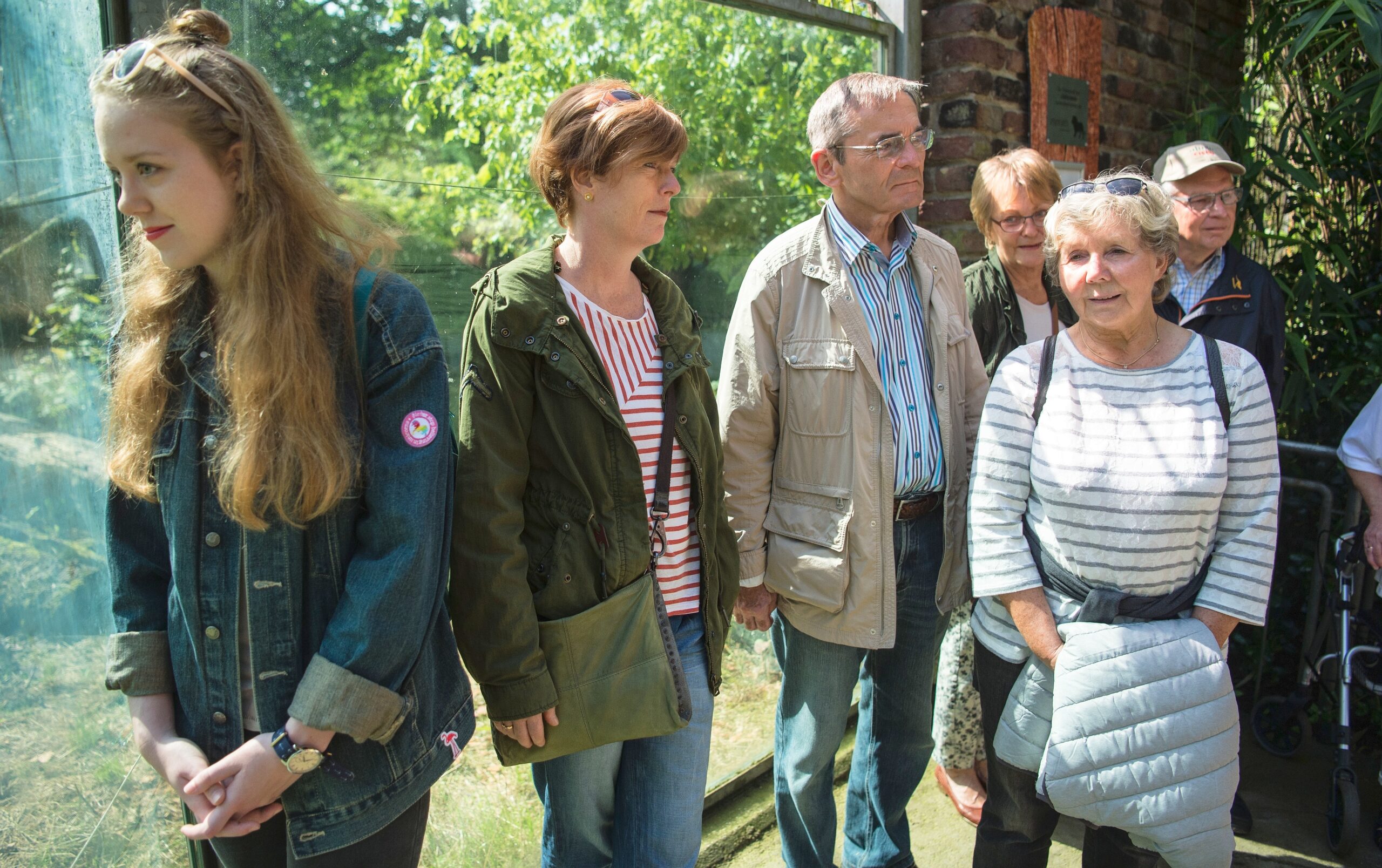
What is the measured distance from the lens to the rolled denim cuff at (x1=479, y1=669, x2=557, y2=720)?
1780 millimetres

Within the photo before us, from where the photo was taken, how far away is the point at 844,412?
239 cm

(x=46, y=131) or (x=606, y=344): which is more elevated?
(x=46, y=131)

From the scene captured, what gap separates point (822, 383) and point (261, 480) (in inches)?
52.8

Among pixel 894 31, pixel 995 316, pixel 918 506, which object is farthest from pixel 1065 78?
pixel 918 506

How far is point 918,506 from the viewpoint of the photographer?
252 cm

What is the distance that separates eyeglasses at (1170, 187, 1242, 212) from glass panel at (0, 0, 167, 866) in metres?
3.11

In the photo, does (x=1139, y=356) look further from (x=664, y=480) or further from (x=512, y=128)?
(x=512, y=128)

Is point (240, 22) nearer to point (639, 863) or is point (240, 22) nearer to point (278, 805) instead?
point (278, 805)

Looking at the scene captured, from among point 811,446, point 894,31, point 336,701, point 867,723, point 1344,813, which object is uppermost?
point 894,31

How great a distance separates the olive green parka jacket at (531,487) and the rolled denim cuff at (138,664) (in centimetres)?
46

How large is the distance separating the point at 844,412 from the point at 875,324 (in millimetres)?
249

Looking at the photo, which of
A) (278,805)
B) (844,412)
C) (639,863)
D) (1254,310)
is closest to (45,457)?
(278,805)

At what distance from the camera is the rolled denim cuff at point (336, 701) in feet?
4.88

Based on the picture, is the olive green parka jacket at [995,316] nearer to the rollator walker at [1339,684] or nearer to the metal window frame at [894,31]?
the metal window frame at [894,31]
